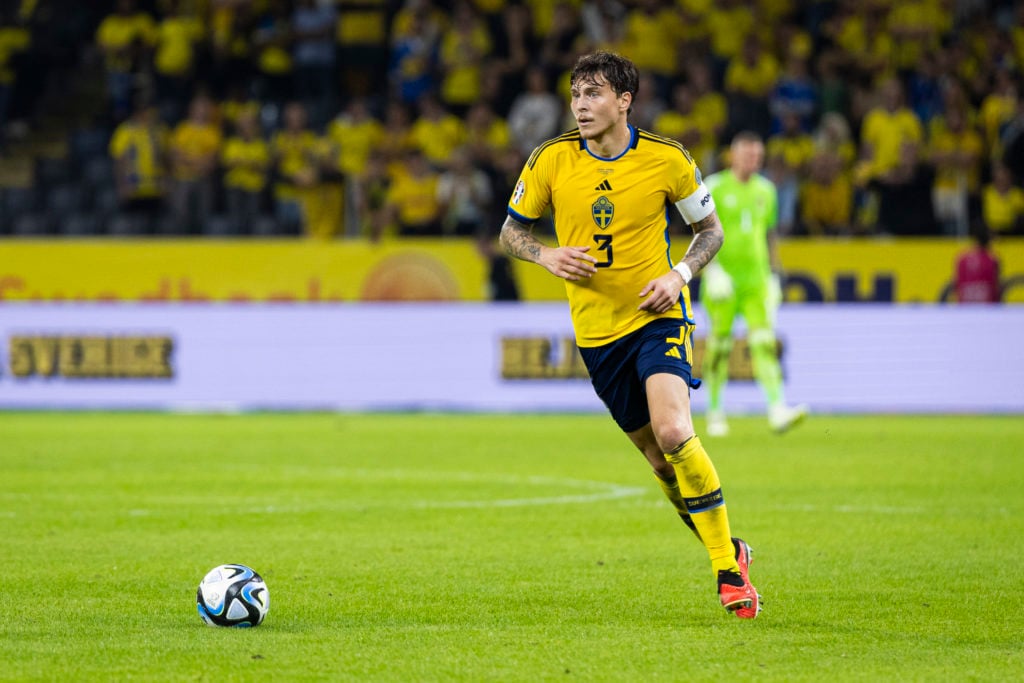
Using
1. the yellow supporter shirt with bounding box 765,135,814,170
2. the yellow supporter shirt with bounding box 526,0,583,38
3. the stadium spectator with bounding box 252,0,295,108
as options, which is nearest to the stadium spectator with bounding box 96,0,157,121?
the stadium spectator with bounding box 252,0,295,108

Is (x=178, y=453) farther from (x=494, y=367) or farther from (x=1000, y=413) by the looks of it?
(x=1000, y=413)

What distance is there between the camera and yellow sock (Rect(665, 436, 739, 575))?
6.76m

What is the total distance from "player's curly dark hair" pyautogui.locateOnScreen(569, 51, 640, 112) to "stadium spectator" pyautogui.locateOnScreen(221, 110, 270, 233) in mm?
14673

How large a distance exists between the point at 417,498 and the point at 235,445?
422 cm

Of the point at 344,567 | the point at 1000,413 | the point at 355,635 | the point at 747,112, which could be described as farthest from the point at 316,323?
the point at 355,635

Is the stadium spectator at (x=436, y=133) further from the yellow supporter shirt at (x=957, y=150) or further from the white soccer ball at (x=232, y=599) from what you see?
the white soccer ball at (x=232, y=599)

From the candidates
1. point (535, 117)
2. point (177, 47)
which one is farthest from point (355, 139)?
point (177, 47)

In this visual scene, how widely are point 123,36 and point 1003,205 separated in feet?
41.3

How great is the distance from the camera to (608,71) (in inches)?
275

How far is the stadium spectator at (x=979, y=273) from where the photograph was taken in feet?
62.4

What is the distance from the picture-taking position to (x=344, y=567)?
26.1 ft

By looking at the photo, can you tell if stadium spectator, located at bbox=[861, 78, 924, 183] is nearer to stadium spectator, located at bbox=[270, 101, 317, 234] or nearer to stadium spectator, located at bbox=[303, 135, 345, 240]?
stadium spectator, located at bbox=[303, 135, 345, 240]

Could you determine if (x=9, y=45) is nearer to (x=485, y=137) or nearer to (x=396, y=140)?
(x=396, y=140)

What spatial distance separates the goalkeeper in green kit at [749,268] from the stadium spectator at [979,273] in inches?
181
